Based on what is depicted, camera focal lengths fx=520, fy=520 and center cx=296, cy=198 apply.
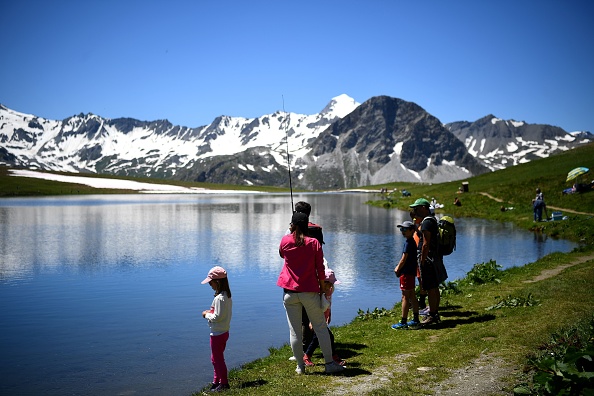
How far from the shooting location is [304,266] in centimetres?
1102

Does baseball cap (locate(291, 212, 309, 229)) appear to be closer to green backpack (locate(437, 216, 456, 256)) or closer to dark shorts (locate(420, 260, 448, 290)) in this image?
dark shorts (locate(420, 260, 448, 290))

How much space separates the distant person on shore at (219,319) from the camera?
440 inches

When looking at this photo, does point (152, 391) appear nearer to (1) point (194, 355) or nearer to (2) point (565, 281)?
(1) point (194, 355)

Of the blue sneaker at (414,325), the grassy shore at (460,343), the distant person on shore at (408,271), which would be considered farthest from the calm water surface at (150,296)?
the distant person on shore at (408,271)

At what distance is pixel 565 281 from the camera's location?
752 inches

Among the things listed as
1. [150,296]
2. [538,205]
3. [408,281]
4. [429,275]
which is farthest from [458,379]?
[538,205]

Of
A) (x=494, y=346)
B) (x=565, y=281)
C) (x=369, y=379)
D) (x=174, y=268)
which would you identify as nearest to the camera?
(x=369, y=379)

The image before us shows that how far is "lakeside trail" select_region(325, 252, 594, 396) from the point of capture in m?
9.34

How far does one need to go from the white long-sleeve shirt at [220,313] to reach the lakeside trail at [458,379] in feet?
8.86

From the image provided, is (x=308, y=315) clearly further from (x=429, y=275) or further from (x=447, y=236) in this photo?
(x=447, y=236)

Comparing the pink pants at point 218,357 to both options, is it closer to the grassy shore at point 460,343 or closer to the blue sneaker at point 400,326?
the grassy shore at point 460,343

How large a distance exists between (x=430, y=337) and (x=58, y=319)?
46.5ft

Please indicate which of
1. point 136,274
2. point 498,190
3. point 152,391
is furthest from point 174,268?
point 498,190

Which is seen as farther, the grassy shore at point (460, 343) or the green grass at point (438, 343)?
the green grass at point (438, 343)
